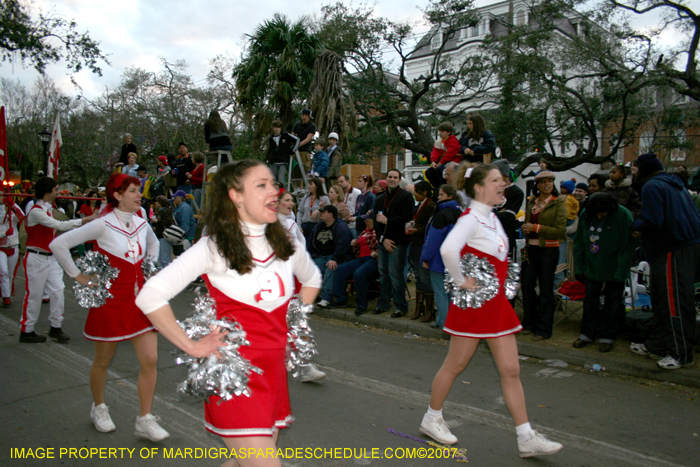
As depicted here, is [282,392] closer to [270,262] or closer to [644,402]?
[270,262]

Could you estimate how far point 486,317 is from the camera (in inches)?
134

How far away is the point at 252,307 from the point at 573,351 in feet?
16.4

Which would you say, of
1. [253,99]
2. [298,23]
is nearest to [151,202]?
[253,99]

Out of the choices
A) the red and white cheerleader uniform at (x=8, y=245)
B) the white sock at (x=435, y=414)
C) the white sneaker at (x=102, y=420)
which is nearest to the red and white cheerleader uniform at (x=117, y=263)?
the white sneaker at (x=102, y=420)

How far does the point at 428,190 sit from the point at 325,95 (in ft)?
27.7

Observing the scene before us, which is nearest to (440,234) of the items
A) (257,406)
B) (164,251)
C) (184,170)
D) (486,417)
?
(486,417)

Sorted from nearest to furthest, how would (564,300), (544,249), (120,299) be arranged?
1. (120,299)
2. (544,249)
3. (564,300)

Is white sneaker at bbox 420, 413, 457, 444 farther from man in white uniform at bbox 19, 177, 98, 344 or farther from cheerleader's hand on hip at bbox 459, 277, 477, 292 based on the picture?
man in white uniform at bbox 19, 177, 98, 344

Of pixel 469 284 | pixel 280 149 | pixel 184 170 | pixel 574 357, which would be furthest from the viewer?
pixel 184 170

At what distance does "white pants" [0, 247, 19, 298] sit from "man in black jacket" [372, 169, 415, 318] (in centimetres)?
680

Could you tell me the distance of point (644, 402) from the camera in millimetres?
4742

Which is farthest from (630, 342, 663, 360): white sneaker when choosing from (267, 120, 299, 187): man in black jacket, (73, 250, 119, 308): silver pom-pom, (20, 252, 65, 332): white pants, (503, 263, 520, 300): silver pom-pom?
(267, 120, 299, 187): man in black jacket

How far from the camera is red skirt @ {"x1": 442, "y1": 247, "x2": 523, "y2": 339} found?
11.1 feet

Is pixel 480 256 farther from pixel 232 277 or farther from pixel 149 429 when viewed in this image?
pixel 149 429
